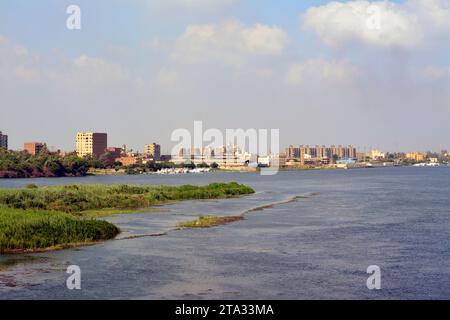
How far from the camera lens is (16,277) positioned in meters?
22.6

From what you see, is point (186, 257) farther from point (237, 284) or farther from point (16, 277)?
point (16, 277)

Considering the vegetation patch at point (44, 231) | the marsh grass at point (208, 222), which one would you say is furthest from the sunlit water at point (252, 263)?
the vegetation patch at point (44, 231)

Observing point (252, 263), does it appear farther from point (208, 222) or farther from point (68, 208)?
point (68, 208)

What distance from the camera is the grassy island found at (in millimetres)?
29031

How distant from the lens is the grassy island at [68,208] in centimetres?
2903

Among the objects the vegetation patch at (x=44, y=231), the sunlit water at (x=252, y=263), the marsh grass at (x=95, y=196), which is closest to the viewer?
the sunlit water at (x=252, y=263)

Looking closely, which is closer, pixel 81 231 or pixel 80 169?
pixel 81 231

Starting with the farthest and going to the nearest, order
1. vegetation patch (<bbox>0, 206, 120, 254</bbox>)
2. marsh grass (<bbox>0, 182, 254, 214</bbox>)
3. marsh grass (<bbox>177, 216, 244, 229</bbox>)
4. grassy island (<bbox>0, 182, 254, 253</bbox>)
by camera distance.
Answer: marsh grass (<bbox>0, 182, 254, 214</bbox>), marsh grass (<bbox>177, 216, 244, 229</bbox>), grassy island (<bbox>0, 182, 254, 253</bbox>), vegetation patch (<bbox>0, 206, 120, 254</bbox>)

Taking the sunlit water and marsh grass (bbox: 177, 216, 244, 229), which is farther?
marsh grass (bbox: 177, 216, 244, 229)

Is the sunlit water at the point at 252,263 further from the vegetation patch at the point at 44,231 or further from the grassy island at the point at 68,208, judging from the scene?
the grassy island at the point at 68,208

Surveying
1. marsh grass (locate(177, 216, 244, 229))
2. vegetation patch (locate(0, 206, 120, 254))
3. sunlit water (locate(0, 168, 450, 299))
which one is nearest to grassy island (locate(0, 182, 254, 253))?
vegetation patch (locate(0, 206, 120, 254))

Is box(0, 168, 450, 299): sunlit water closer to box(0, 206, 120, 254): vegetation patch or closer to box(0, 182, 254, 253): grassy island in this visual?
box(0, 206, 120, 254): vegetation patch

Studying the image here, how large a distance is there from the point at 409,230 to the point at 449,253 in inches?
330
